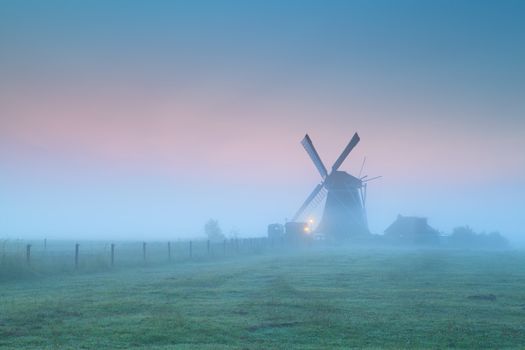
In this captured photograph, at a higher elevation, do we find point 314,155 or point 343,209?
point 314,155

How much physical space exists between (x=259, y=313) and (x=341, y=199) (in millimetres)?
66897

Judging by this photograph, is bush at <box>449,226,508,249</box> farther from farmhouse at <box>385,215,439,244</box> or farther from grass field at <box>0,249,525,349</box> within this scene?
grass field at <box>0,249,525,349</box>

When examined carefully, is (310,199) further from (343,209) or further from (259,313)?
(259,313)

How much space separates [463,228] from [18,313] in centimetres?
10389

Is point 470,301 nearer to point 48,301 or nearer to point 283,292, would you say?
point 283,292

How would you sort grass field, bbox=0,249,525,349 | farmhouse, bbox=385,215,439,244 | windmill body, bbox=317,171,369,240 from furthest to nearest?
farmhouse, bbox=385,215,439,244
windmill body, bbox=317,171,369,240
grass field, bbox=0,249,525,349

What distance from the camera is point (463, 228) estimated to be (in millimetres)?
105188

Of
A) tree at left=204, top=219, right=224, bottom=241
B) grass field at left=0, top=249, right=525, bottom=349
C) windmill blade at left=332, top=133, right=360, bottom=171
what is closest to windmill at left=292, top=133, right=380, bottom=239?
windmill blade at left=332, top=133, right=360, bottom=171

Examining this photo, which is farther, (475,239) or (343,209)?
(475,239)

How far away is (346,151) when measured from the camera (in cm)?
8112

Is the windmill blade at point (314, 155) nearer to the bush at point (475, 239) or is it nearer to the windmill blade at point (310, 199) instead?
the windmill blade at point (310, 199)

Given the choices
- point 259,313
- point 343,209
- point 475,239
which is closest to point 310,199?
point 343,209

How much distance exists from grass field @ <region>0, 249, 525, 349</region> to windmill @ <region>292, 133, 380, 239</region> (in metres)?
55.5

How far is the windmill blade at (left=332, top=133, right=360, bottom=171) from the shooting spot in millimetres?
80875
